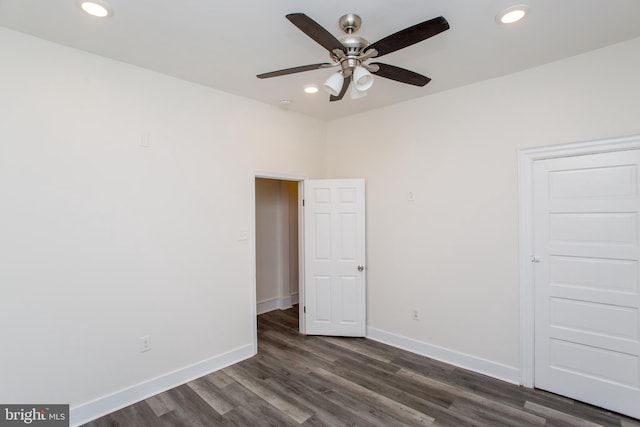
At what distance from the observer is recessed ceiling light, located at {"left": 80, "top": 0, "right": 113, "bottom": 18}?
6.10 feet

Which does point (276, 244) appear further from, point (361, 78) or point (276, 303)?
point (361, 78)

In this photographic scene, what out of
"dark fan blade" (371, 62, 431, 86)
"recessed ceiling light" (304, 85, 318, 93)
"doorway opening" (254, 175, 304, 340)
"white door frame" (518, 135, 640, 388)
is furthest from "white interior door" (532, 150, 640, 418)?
"doorway opening" (254, 175, 304, 340)

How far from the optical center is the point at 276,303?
5121mm

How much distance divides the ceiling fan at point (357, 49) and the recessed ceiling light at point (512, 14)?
1.88ft

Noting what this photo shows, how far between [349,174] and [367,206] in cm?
52

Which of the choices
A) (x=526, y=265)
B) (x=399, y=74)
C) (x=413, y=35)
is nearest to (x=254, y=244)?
(x=399, y=74)

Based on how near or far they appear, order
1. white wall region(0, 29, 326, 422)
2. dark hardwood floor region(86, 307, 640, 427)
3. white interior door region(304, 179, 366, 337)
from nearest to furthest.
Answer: white wall region(0, 29, 326, 422), dark hardwood floor region(86, 307, 640, 427), white interior door region(304, 179, 366, 337)

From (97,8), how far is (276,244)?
3.74 m

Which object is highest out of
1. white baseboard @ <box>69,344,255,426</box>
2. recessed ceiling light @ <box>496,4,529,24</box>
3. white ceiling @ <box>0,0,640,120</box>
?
white ceiling @ <box>0,0,640,120</box>

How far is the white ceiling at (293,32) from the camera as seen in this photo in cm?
192

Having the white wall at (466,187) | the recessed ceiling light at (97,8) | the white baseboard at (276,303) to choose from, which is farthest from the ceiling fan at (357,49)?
the white baseboard at (276,303)

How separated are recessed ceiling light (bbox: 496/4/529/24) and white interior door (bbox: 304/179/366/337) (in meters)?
2.19

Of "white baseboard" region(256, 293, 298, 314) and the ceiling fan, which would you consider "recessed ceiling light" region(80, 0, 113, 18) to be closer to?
the ceiling fan

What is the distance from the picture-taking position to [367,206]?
3977 mm
